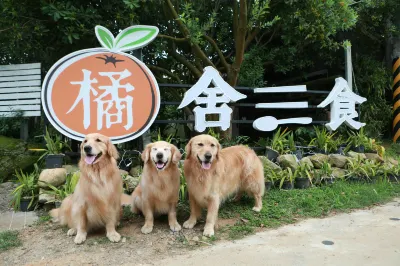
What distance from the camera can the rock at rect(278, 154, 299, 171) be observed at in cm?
544

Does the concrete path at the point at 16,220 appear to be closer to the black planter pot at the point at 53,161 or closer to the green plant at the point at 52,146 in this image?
the black planter pot at the point at 53,161

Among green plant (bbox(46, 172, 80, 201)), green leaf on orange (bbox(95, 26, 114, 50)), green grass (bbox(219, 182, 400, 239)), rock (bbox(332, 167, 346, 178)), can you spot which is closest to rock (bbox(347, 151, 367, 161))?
rock (bbox(332, 167, 346, 178))

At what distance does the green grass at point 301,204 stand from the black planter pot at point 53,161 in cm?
267

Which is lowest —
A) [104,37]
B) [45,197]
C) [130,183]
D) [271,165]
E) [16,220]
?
[16,220]

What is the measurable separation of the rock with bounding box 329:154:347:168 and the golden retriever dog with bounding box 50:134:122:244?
427 cm

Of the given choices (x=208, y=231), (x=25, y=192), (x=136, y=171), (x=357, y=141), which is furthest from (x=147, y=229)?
(x=357, y=141)

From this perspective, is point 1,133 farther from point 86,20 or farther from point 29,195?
point 86,20

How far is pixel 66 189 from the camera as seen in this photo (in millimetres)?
4391

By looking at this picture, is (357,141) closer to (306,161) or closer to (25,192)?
(306,161)

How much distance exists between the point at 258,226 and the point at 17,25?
4878 millimetres

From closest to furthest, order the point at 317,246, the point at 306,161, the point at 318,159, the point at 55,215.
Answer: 1. the point at 317,246
2. the point at 55,215
3. the point at 306,161
4. the point at 318,159

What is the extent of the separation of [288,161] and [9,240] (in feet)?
14.0

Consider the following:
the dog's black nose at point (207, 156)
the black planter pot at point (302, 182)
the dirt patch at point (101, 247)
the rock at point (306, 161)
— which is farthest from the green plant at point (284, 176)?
the dog's black nose at point (207, 156)

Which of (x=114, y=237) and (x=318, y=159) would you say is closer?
(x=114, y=237)
